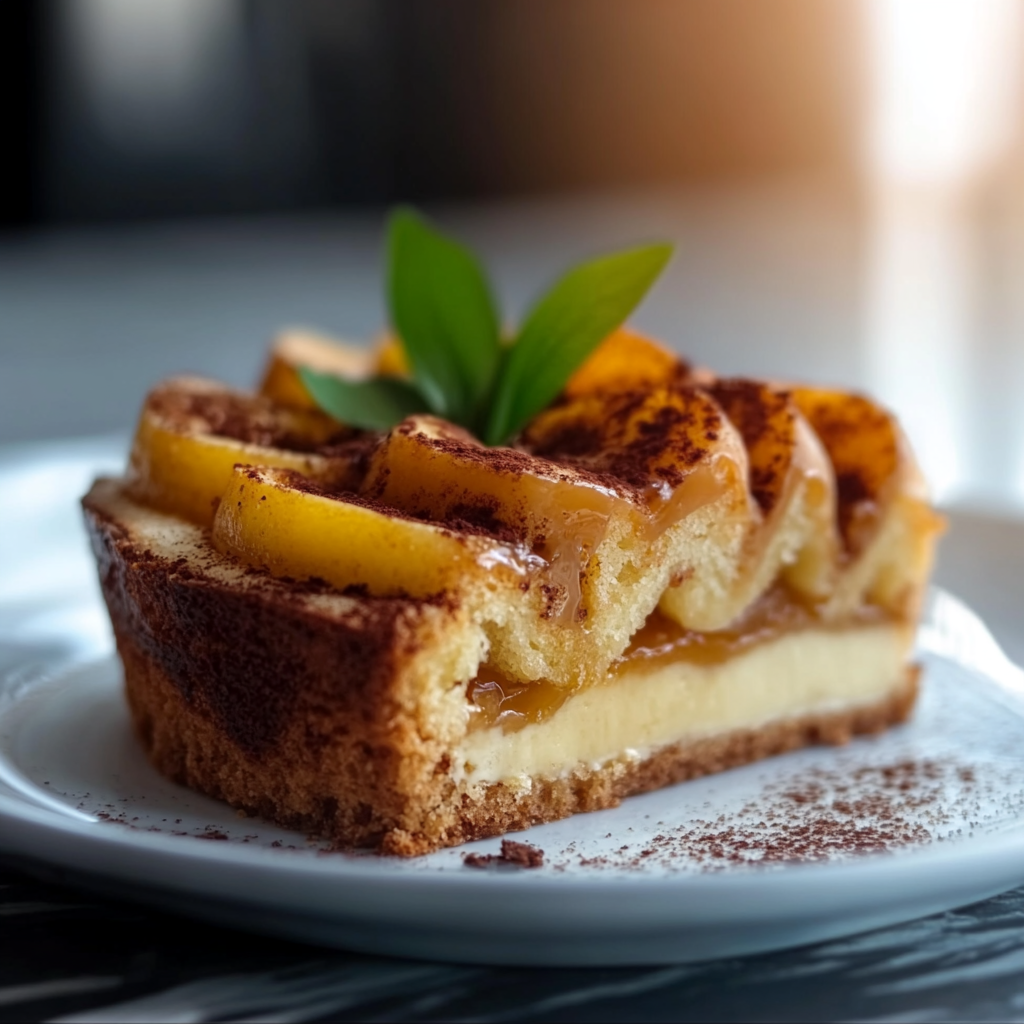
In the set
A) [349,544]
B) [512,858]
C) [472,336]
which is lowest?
[512,858]

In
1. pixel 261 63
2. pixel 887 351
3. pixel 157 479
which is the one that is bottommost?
pixel 887 351

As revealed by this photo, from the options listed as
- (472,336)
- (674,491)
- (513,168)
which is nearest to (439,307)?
(472,336)

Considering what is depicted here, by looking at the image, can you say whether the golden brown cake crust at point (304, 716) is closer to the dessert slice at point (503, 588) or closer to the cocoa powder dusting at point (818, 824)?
the dessert slice at point (503, 588)

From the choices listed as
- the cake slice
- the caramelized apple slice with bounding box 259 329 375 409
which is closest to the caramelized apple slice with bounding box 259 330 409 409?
the caramelized apple slice with bounding box 259 329 375 409

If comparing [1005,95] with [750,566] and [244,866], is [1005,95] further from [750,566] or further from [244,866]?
[244,866]

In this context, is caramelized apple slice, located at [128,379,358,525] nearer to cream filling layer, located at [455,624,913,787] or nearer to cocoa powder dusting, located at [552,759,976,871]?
cream filling layer, located at [455,624,913,787]

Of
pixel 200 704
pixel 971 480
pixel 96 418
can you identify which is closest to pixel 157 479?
pixel 200 704

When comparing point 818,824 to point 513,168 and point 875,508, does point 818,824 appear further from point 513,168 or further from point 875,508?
point 513,168
